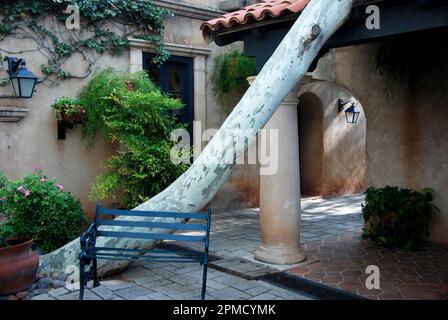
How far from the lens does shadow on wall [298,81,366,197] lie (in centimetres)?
1103

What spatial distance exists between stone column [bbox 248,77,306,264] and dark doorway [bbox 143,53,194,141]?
10.8ft

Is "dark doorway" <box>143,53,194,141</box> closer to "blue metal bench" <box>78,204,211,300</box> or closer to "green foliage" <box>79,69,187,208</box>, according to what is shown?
"green foliage" <box>79,69,187,208</box>

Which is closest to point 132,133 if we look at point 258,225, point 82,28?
point 82,28

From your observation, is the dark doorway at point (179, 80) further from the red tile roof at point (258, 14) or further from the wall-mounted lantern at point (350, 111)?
the wall-mounted lantern at point (350, 111)

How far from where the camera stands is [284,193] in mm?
5160

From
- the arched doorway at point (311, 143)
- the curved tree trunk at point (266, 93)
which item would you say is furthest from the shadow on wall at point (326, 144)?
the curved tree trunk at point (266, 93)

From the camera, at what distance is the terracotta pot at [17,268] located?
157 inches

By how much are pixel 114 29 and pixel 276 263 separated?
476 centimetres

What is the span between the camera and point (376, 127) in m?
6.88

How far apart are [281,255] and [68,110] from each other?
375 centimetres
